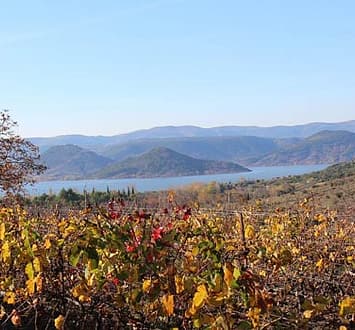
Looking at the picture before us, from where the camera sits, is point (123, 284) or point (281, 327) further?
point (123, 284)

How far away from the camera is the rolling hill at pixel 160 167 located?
461ft

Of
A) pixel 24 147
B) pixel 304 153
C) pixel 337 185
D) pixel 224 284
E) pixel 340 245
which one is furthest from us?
pixel 304 153

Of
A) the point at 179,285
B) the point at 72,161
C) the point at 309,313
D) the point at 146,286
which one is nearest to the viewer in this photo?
the point at 309,313

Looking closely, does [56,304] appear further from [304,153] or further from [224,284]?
[304,153]

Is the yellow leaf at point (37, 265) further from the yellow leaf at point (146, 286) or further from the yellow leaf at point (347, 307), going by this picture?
the yellow leaf at point (347, 307)

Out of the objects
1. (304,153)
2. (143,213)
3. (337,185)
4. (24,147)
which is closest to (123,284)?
(143,213)

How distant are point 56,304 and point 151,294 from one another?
3.62 ft

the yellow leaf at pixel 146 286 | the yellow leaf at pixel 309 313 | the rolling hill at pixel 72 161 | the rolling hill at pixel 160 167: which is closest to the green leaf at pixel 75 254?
the yellow leaf at pixel 146 286

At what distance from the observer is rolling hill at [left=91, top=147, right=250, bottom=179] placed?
14050 cm

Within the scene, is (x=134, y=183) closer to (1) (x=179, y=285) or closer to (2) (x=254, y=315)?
Result: (1) (x=179, y=285)

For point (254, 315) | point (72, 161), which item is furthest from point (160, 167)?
point (254, 315)

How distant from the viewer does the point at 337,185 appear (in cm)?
3259

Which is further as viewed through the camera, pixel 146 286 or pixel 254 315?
pixel 146 286

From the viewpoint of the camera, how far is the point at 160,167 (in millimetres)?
144500
